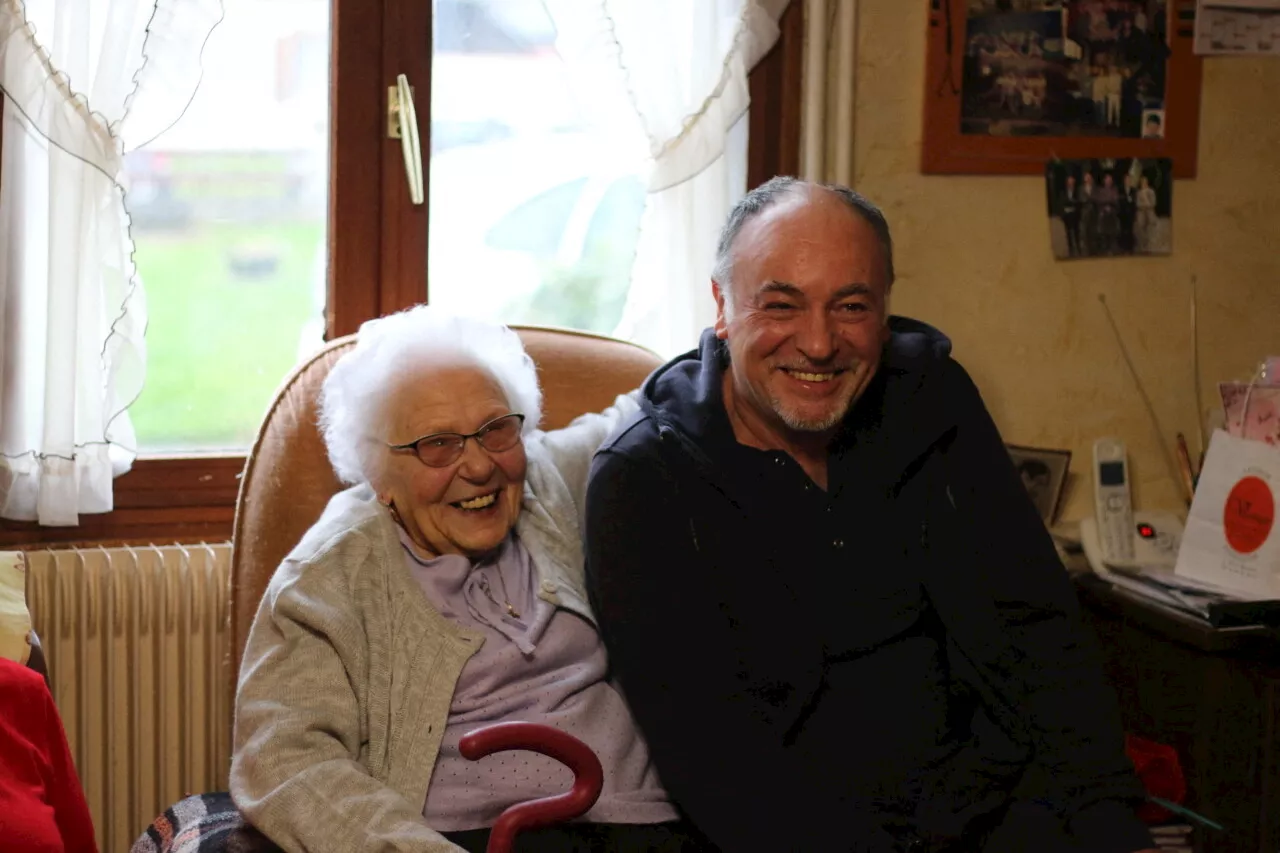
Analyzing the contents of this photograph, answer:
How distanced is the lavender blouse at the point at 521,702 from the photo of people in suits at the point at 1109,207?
1.37 metres

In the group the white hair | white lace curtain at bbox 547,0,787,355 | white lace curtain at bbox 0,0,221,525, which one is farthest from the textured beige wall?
white lace curtain at bbox 0,0,221,525

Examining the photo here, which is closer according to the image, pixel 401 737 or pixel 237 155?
pixel 401 737

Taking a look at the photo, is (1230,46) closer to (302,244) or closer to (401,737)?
(302,244)

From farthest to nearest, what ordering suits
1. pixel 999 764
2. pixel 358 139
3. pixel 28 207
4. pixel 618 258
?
pixel 618 258 → pixel 358 139 → pixel 28 207 → pixel 999 764

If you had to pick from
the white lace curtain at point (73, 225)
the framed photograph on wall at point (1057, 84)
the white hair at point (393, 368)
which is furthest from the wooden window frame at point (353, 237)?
the framed photograph on wall at point (1057, 84)

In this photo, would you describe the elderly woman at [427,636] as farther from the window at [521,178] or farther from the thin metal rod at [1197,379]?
the thin metal rod at [1197,379]

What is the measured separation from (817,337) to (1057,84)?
1148 mm

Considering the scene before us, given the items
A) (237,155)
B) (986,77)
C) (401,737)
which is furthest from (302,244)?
(986,77)

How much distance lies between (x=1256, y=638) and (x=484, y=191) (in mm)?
1476

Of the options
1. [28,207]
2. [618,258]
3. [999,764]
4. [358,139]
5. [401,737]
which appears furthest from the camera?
[618,258]

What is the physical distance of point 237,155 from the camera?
2.40 meters

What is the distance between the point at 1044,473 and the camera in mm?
2721

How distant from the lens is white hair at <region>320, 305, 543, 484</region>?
1.84 m

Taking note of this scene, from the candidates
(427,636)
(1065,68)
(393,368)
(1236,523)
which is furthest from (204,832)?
(1065,68)
